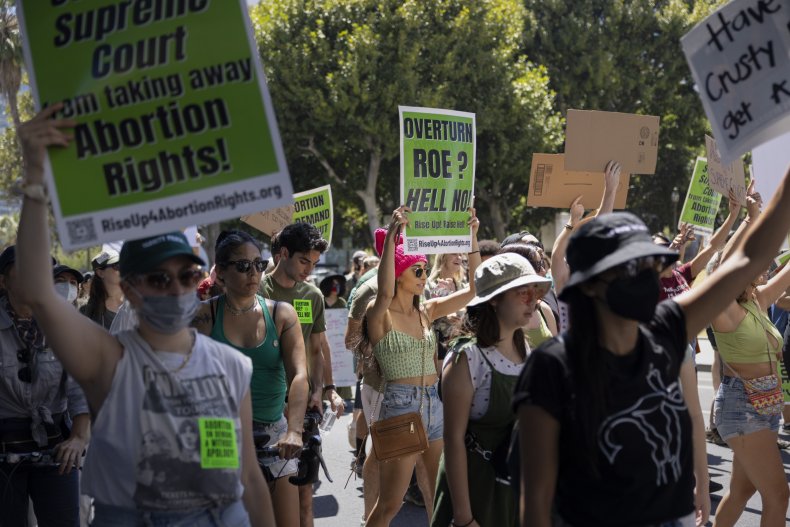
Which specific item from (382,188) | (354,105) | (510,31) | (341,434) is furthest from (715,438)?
(382,188)

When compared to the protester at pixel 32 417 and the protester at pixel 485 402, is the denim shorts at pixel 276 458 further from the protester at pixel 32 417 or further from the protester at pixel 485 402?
the protester at pixel 485 402

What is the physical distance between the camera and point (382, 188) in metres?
35.0

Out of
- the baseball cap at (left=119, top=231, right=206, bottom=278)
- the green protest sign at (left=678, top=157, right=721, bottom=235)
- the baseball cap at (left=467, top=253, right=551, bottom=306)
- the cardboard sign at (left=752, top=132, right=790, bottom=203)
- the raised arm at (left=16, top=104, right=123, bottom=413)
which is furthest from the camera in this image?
the green protest sign at (left=678, top=157, right=721, bottom=235)

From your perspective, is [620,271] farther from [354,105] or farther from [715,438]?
[354,105]

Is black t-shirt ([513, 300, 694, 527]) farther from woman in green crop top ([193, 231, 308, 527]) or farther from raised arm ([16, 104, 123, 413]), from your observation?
woman in green crop top ([193, 231, 308, 527])

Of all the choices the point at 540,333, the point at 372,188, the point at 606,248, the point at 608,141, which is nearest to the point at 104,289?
the point at 540,333

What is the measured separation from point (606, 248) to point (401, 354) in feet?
10.5

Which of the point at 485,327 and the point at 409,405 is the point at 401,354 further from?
the point at 485,327

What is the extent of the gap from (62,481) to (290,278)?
193cm

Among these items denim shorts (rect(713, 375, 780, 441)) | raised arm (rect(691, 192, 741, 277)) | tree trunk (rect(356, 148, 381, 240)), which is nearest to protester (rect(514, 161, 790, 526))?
denim shorts (rect(713, 375, 780, 441))

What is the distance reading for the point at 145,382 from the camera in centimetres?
301

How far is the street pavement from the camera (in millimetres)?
7457

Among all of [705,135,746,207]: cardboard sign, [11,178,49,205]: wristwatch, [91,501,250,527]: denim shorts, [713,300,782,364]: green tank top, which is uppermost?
[11,178,49,205]: wristwatch

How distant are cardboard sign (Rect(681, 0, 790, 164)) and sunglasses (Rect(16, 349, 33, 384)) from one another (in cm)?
324
